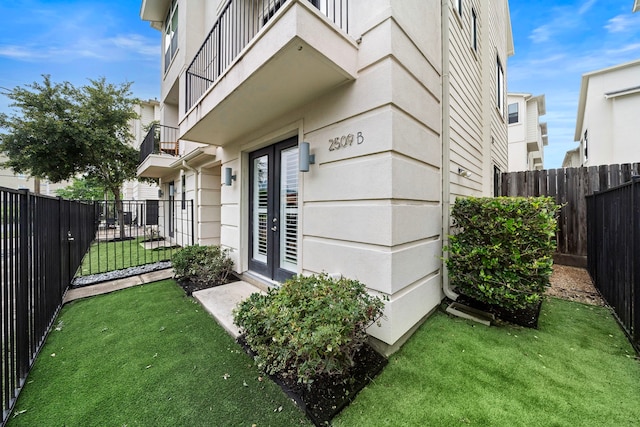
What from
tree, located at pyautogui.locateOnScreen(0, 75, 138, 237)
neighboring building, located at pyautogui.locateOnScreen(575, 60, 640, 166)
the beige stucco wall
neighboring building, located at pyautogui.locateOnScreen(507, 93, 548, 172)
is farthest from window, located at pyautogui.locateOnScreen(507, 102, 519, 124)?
tree, located at pyautogui.locateOnScreen(0, 75, 138, 237)

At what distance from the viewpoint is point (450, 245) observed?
3.55m

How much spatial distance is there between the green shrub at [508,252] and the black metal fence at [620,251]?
621mm

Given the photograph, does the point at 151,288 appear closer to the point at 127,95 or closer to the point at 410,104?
the point at 410,104

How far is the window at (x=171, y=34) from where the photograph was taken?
880cm

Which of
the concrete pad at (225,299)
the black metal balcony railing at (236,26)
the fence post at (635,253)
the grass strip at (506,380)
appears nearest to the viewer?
the grass strip at (506,380)

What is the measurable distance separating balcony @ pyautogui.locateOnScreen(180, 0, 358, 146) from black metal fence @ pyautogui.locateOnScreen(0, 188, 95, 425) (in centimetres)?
237

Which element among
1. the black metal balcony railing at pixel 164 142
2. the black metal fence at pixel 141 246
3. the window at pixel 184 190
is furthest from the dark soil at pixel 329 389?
the black metal balcony railing at pixel 164 142

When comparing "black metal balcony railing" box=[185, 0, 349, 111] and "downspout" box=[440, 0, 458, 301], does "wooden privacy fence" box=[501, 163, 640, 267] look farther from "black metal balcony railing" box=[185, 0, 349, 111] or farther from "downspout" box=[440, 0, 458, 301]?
"black metal balcony railing" box=[185, 0, 349, 111]

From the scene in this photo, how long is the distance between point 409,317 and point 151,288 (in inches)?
186

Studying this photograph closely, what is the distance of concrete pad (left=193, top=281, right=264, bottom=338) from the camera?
3201mm

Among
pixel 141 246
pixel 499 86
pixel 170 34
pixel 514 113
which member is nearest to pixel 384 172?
pixel 499 86

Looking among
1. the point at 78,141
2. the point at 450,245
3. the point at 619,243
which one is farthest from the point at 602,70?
the point at 78,141

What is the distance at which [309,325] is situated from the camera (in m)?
1.96

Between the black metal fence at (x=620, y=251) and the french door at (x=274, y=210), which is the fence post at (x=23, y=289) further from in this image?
the black metal fence at (x=620, y=251)
